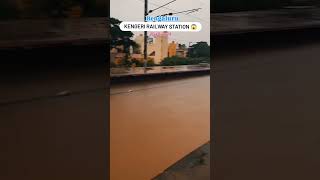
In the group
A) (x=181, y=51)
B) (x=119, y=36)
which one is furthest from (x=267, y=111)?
(x=119, y=36)

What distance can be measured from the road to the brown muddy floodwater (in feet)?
0.38

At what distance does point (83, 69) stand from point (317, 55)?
51.7 inches

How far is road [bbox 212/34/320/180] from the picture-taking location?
2180 millimetres

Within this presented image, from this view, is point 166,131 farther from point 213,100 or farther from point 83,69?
point 83,69

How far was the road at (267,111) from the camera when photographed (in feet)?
7.15

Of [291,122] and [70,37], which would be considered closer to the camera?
[70,37]

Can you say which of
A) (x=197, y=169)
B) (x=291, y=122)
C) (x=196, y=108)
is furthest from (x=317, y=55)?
(x=197, y=169)

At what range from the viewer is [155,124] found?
211 centimetres

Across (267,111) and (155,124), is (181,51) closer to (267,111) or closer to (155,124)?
(155,124)

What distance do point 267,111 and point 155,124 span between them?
66cm

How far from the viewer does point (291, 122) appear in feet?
7.31

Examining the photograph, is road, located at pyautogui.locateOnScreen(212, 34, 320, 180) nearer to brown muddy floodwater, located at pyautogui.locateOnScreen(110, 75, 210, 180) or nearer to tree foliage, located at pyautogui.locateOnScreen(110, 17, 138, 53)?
brown muddy floodwater, located at pyautogui.locateOnScreen(110, 75, 210, 180)

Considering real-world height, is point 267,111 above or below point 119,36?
below

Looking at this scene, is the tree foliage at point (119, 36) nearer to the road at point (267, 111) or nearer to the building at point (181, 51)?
the building at point (181, 51)
